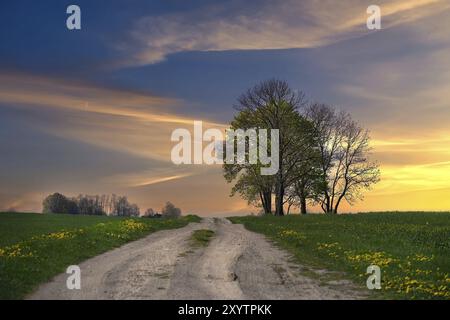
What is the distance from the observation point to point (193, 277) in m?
19.2

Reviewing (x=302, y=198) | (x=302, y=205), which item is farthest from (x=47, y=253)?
(x=302, y=205)

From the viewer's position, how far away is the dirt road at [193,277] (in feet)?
54.3

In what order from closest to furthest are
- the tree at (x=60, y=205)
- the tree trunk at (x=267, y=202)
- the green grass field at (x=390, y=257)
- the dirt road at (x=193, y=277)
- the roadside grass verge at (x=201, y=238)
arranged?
1. the dirt road at (x=193, y=277)
2. the green grass field at (x=390, y=257)
3. the roadside grass verge at (x=201, y=238)
4. the tree trunk at (x=267, y=202)
5. the tree at (x=60, y=205)

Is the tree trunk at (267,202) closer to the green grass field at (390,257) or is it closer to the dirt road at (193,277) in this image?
the green grass field at (390,257)

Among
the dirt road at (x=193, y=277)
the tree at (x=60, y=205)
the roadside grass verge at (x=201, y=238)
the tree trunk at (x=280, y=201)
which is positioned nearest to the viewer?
the dirt road at (x=193, y=277)

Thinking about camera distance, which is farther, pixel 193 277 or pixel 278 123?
pixel 278 123

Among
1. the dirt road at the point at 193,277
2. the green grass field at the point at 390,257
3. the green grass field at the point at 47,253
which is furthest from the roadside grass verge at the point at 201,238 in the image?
the green grass field at the point at 390,257

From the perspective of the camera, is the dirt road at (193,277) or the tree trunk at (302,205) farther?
the tree trunk at (302,205)

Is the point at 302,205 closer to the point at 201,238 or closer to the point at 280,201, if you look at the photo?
the point at 280,201

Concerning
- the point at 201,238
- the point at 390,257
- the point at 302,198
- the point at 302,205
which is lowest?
the point at 390,257

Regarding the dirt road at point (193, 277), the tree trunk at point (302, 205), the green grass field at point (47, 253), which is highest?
the tree trunk at point (302, 205)

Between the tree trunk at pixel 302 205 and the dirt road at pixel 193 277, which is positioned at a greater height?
the tree trunk at pixel 302 205

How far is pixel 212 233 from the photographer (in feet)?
121

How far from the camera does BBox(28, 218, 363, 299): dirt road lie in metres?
16.5
